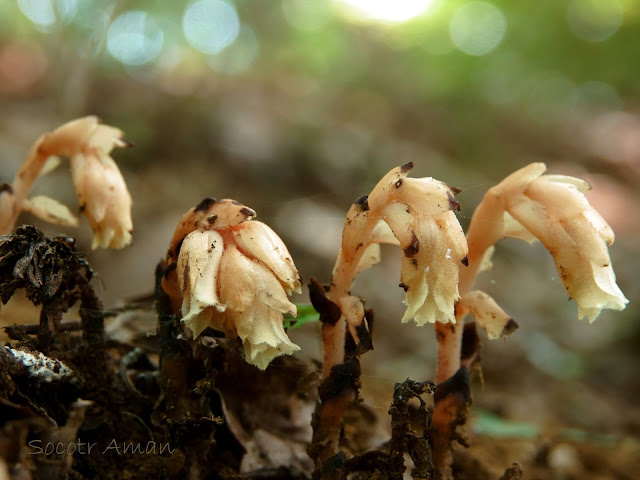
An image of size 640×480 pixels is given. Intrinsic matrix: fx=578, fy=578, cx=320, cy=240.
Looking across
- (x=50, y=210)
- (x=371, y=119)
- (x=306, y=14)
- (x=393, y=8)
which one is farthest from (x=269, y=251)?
(x=306, y=14)

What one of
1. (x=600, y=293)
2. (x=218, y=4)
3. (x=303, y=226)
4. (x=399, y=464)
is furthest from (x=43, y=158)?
(x=218, y=4)

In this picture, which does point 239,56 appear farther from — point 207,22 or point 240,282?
point 240,282

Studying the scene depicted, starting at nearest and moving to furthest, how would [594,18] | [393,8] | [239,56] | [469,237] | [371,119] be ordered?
[469,237] < [393,8] < [594,18] < [371,119] < [239,56]

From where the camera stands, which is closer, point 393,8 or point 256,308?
point 256,308

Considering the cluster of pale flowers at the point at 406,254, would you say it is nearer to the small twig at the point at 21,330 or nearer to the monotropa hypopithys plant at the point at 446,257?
the monotropa hypopithys plant at the point at 446,257

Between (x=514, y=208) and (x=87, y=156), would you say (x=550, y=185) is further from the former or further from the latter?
(x=87, y=156)

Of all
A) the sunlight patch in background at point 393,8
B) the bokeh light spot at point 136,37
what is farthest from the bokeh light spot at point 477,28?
the bokeh light spot at point 136,37
